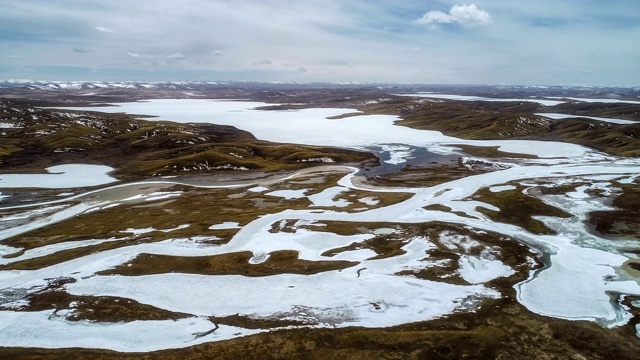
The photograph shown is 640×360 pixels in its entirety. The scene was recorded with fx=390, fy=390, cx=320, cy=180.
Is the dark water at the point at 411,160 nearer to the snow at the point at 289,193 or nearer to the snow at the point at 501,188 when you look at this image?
the snow at the point at 289,193

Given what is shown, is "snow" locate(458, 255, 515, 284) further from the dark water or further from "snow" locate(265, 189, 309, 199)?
the dark water

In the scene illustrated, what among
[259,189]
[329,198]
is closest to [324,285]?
[329,198]

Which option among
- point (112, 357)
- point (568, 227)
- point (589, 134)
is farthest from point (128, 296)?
point (589, 134)

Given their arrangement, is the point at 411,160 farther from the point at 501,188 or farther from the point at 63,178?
the point at 63,178

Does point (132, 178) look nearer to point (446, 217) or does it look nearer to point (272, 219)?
point (272, 219)

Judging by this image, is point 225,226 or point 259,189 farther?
point 259,189

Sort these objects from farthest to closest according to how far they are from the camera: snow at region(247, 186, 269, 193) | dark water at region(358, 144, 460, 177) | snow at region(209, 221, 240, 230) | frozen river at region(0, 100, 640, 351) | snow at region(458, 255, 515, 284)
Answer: dark water at region(358, 144, 460, 177) < snow at region(247, 186, 269, 193) < snow at region(209, 221, 240, 230) < snow at region(458, 255, 515, 284) < frozen river at region(0, 100, 640, 351)

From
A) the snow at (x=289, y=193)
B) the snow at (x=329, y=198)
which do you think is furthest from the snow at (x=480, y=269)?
the snow at (x=289, y=193)

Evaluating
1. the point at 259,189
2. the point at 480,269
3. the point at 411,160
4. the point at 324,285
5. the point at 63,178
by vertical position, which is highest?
the point at 411,160

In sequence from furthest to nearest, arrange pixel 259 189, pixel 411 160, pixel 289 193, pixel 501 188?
1. pixel 411 160
2. pixel 259 189
3. pixel 289 193
4. pixel 501 188

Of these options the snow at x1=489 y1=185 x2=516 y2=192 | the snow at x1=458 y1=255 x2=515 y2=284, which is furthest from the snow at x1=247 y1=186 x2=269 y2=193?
the snow at x1=458 y1=255 x2=515 y2=284

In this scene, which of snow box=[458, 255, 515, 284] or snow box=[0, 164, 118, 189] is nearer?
snow box=[458, 255, 515, 284]
